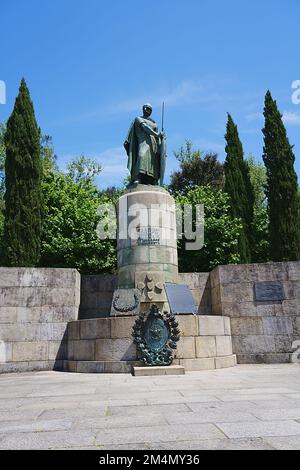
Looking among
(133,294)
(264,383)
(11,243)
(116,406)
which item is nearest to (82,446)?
(116,406)

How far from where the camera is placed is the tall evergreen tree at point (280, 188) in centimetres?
2400

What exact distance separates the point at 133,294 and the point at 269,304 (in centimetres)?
466

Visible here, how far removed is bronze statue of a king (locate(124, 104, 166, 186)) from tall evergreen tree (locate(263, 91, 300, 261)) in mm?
12648

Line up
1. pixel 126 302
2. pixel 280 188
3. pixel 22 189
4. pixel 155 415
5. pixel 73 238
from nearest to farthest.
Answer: pixel 155 415 < pixel 126 302 < pixel 22 189 < pixel 73 238 < pixel 280 188

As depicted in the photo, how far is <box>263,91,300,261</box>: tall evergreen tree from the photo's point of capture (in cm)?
2400

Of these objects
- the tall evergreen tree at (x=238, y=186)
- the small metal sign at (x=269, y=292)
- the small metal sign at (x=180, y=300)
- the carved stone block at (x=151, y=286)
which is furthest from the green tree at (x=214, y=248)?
the small metal sign at (x=180, y=300)

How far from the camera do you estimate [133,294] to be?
38.5ft

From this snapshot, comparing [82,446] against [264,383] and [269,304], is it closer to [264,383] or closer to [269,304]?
[264,383]

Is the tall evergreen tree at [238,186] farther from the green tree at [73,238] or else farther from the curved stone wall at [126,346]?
the curved stone wall at [126,346]

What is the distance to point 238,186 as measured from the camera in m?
28.8

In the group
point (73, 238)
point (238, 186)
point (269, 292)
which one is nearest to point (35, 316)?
point (269, 292)

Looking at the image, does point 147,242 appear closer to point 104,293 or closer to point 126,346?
point 104,293

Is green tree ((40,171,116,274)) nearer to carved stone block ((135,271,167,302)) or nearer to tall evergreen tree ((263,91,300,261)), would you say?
tall evergreen tree ((263,91,300,261))

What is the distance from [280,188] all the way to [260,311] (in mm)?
14992
